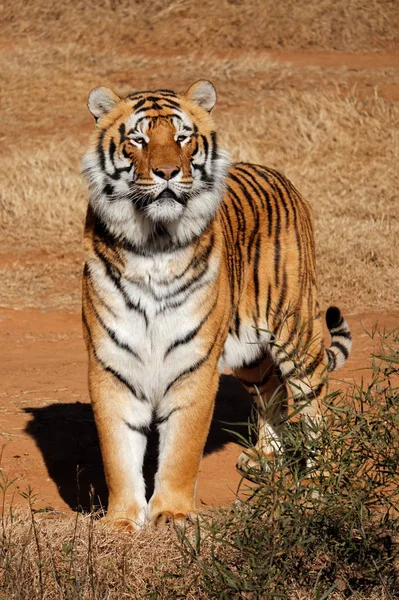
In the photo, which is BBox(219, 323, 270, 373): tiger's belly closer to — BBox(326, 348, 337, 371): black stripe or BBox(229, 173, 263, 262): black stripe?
BBox(229, 173, 263, 262): black stripe

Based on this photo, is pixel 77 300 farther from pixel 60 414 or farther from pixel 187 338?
pixel 187 338

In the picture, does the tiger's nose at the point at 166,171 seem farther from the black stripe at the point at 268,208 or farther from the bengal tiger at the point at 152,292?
the black stripe at the point at 268,208

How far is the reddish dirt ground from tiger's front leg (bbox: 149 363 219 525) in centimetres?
37

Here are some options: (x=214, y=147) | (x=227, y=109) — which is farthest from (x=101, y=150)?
(x=227, y=109)

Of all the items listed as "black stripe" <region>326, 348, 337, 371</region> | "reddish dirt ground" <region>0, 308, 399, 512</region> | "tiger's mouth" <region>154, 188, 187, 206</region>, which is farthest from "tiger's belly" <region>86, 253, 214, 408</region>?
"black stripe" <region>326, 348, 337, 371</region>

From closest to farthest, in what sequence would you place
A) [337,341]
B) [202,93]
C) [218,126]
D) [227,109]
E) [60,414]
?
1. [202,93]
2. [337,341]
3. [60,414]
4. [218,126]
5. [227,109]

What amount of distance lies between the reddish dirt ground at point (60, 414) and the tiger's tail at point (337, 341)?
0.12 m

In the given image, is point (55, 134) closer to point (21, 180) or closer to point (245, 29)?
point (21, 180)

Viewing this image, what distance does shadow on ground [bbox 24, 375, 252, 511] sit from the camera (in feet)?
15.7

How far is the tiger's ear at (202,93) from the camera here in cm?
418

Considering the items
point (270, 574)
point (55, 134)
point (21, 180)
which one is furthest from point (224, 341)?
point (55, 134)

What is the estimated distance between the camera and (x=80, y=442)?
536cm

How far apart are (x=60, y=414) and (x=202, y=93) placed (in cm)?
216

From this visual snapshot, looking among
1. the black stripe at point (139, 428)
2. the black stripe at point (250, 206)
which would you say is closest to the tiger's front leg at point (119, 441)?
the black stripe at point (139, 428)
